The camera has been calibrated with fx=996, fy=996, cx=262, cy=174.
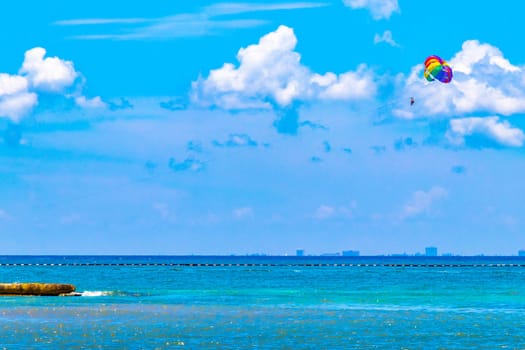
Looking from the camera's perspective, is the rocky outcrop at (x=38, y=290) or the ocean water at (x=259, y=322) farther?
the rocky outcrop at (x=38, y=290)

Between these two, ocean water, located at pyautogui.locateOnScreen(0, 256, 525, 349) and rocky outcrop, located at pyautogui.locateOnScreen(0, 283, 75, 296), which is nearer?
ocean water, located at pyautogui.locateOnScreen(0, 256, 525, 349)

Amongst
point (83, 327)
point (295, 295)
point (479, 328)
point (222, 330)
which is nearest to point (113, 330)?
point (83, 327)

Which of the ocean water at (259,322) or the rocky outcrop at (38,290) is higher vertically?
the rocky outcrop at (38,290)

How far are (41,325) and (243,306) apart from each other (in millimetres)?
24591

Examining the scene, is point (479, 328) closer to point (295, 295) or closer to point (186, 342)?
point (186, 342)

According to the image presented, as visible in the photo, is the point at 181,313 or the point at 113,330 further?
the point at 181,313

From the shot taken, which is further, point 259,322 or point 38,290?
point 38,290

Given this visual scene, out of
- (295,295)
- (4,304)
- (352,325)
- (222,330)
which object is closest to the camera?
(222,330)

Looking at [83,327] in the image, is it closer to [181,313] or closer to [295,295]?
[181,313]

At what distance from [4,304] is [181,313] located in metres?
16.6

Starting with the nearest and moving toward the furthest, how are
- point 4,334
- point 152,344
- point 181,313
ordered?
point 152,344
point 4,334
point 181,313

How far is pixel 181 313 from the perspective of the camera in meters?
72.6

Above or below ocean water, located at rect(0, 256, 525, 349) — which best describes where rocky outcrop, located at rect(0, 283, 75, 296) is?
above

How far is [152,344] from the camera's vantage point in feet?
168
